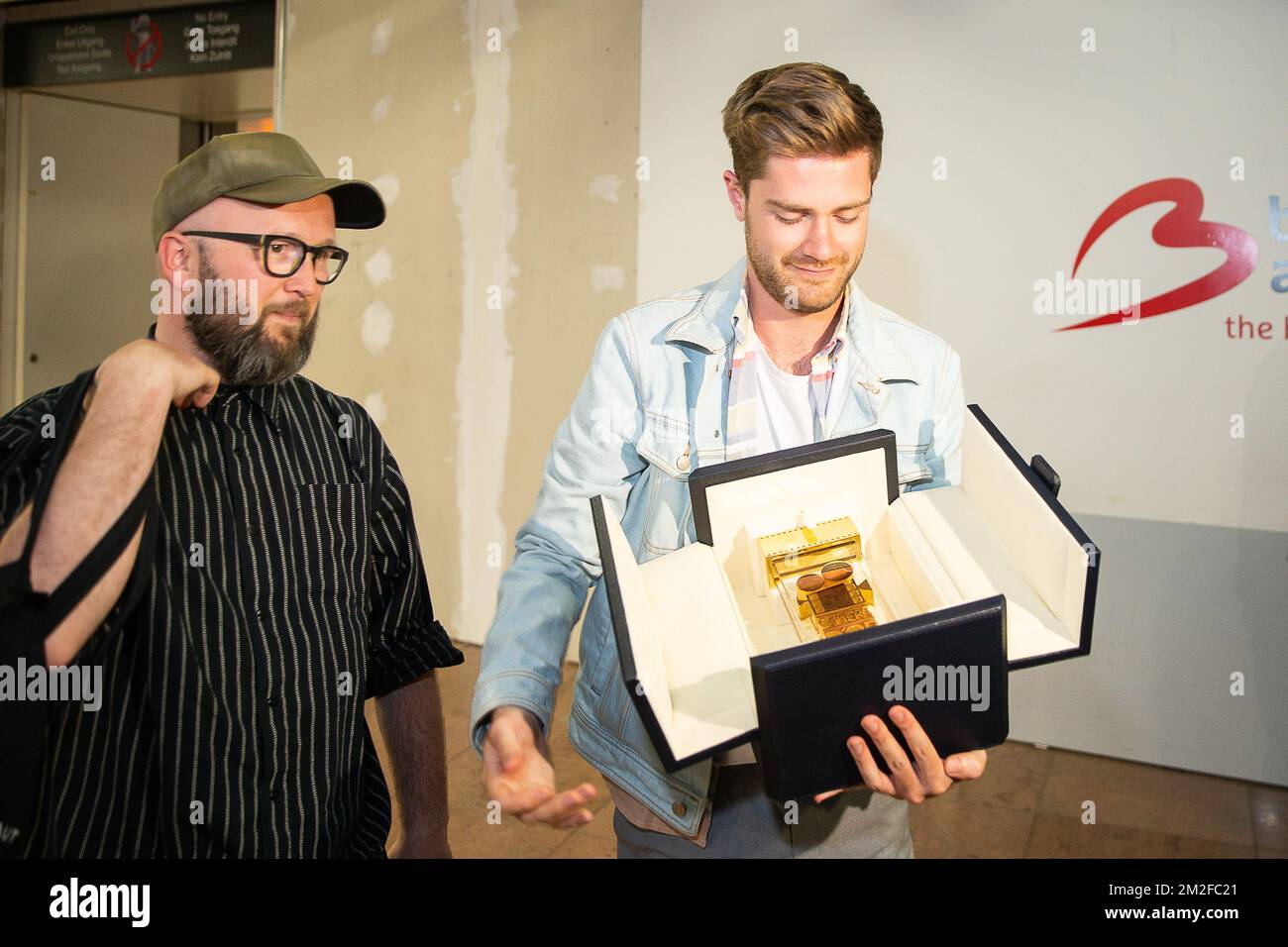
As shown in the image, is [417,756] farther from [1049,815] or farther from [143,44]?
[143,44]

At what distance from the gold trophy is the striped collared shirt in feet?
0.64

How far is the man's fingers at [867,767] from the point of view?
113cm

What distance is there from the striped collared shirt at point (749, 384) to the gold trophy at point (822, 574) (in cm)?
19

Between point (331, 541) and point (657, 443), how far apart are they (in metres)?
0.49

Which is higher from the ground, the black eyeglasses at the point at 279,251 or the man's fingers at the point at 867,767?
the black eyeglasses at the point at 279,251

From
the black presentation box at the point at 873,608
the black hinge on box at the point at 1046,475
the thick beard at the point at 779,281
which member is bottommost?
the black presentation box at the point at 873,608

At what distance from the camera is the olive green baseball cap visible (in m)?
1.33

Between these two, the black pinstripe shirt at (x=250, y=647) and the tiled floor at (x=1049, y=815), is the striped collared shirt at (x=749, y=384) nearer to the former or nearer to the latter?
the black pinstripe shirt at (x=250, y=647)

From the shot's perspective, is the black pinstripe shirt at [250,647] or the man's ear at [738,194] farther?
the man's ear at [738,194]

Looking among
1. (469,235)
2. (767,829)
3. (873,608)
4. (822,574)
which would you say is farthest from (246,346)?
(469,235)

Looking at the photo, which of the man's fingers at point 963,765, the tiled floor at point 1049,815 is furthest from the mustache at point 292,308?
the tiled floor at point 1049,815

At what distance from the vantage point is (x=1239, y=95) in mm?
2924

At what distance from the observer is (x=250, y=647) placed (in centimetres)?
129

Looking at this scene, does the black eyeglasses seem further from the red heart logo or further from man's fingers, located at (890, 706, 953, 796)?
the red heart logo
